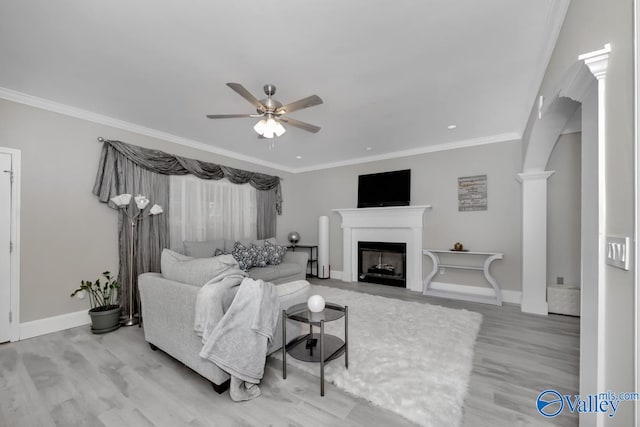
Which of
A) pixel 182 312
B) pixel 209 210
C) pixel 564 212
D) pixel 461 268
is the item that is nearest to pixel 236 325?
pixel 182 312

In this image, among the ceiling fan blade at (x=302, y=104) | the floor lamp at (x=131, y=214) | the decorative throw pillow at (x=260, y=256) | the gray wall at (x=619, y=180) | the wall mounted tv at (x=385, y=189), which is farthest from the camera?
the wall mounted tv at (x=385, y=189)

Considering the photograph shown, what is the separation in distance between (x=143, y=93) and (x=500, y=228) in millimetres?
5250

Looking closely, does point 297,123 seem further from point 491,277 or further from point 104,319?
point 491,277

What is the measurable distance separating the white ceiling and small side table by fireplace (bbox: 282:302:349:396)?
7.08 feet

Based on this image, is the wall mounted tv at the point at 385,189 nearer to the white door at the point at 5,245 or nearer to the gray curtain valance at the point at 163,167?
the gray curtain valance at the point at 163,167

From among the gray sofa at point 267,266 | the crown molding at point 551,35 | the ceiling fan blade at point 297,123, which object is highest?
the crown molding at point 551,35

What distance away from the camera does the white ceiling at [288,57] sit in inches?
69.1

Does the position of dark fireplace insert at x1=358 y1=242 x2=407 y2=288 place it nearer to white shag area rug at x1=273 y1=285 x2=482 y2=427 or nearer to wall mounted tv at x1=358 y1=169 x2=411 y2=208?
wall mounted tv at x1=358 y1=169 x2=411 y2=208

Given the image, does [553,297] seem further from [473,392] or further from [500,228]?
[473,392]

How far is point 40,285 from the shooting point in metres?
2.96

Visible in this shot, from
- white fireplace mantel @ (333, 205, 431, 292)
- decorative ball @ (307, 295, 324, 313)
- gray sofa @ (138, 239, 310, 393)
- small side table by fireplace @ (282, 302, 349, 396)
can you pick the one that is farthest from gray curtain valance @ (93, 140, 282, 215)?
decorative ball @ (307, 295, 324, 313)

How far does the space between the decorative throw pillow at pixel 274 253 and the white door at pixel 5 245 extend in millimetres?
3057

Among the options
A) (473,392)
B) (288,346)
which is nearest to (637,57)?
(473,392)

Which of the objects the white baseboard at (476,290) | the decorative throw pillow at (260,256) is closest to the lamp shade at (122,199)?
the decorative throw pillow at (260,256)
